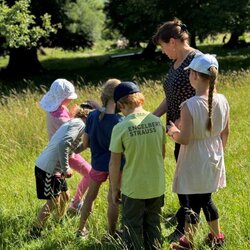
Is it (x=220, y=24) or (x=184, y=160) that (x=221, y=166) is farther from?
(x=220, y=24)

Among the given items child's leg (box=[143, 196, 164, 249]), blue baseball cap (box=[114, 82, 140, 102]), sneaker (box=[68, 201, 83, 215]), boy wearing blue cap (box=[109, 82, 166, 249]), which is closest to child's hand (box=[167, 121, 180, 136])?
boy wearing blue cap (box=[109, 82, 166, 249])

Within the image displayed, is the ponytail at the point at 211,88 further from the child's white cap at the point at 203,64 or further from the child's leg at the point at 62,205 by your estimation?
the child's leg at the point at 62,205

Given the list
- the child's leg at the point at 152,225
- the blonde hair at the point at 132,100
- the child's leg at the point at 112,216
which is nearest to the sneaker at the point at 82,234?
the child's leg at the point at 112,216

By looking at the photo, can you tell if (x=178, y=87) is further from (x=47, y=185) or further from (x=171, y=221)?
(x=47, y=185)

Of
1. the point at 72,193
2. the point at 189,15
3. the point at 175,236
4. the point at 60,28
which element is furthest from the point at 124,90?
the point at 60,28

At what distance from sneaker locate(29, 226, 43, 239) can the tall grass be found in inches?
2.0

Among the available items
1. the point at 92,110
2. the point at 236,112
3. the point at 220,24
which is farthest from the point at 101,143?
the point at 220,24

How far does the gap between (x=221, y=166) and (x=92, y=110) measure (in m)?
1.30

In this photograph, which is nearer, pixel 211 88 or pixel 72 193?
pixel 211 88

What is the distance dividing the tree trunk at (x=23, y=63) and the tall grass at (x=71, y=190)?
1518 centimetres

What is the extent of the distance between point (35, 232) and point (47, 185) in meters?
0.47

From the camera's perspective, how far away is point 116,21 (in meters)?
24.4

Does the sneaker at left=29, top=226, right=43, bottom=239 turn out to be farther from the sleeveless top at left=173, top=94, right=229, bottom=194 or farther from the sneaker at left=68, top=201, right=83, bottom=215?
the sleeveless top at left=173, top=94, right=229, bottom=194

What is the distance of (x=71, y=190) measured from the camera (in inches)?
212
